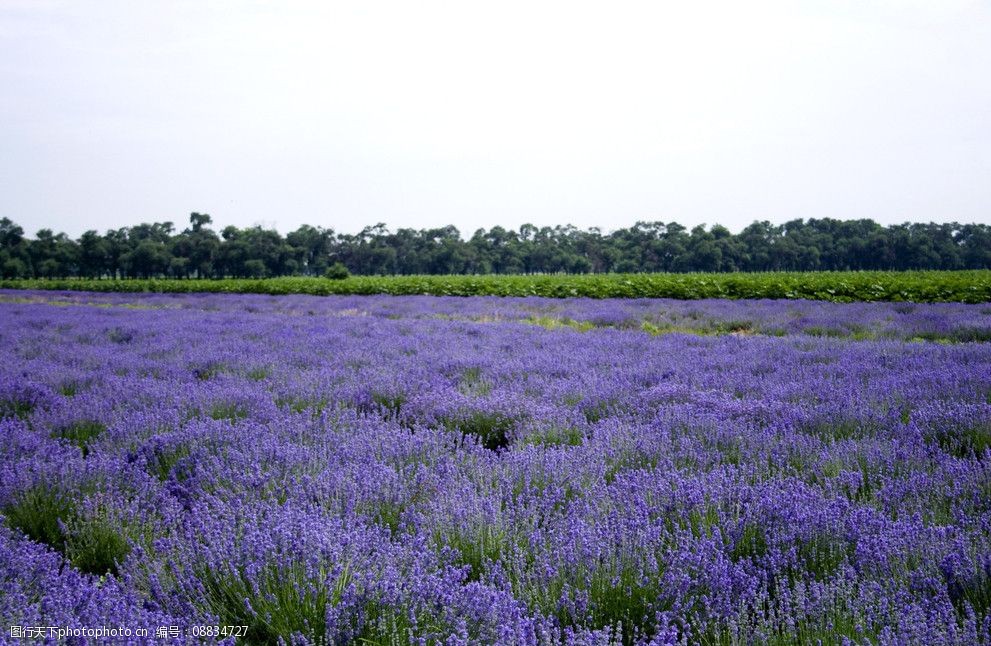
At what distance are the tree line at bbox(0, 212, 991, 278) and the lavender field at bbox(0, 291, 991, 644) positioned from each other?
67.8 metres

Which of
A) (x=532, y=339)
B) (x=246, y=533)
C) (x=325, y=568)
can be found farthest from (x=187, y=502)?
(x=532, y=339)

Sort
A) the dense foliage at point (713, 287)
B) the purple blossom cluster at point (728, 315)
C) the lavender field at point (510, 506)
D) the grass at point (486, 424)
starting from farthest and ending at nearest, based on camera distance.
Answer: the dense foliage at point (713, 287) → the purple blossom cluster at point (728, 315) → the grass at point (486, 424) → the lavender field at point (510, 506)

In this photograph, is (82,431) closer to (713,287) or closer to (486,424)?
(486,424)

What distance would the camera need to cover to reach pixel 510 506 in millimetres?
2357

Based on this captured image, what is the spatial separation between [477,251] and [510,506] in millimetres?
84603

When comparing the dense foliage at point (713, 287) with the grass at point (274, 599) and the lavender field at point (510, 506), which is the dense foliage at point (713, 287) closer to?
the lavender field at point (510, 506)

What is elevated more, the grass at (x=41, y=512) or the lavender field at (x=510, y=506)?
the lavender field at (x=510, y=506)

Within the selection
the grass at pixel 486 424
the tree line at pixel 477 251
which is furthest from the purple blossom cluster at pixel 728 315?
the tree line at pixel 477 251

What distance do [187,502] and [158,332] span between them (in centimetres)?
704

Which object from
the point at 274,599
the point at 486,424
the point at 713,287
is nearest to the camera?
the point at 274,599

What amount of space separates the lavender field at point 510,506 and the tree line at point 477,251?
6779cm

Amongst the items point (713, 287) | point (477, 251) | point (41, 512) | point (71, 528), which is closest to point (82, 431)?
point (41, 512)

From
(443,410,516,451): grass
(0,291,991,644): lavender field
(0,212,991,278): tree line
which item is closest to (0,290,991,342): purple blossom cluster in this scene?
(0,291,991,644): lavender field

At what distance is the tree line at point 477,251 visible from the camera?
69.8 metres
